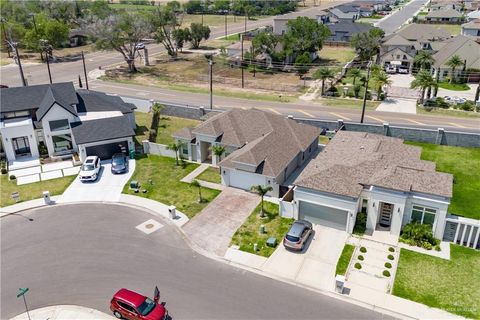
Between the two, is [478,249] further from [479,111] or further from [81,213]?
[479,111]

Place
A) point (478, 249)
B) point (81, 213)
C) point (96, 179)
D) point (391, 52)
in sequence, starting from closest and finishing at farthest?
1. point (478, 249)
2. point (81, 213)
3. point (96, 179)
4. point (391, 52)

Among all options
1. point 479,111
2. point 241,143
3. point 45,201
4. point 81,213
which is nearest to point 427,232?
point 241,143

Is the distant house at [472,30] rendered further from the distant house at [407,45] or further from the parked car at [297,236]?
the parked car at [297,236]

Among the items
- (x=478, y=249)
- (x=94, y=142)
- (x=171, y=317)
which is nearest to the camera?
(x=171, y=317)

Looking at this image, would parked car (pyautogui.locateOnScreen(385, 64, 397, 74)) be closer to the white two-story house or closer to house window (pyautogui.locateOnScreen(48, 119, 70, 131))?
the white two-story house

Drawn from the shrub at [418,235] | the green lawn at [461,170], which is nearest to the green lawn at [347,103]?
the green lawn at [461,170]
